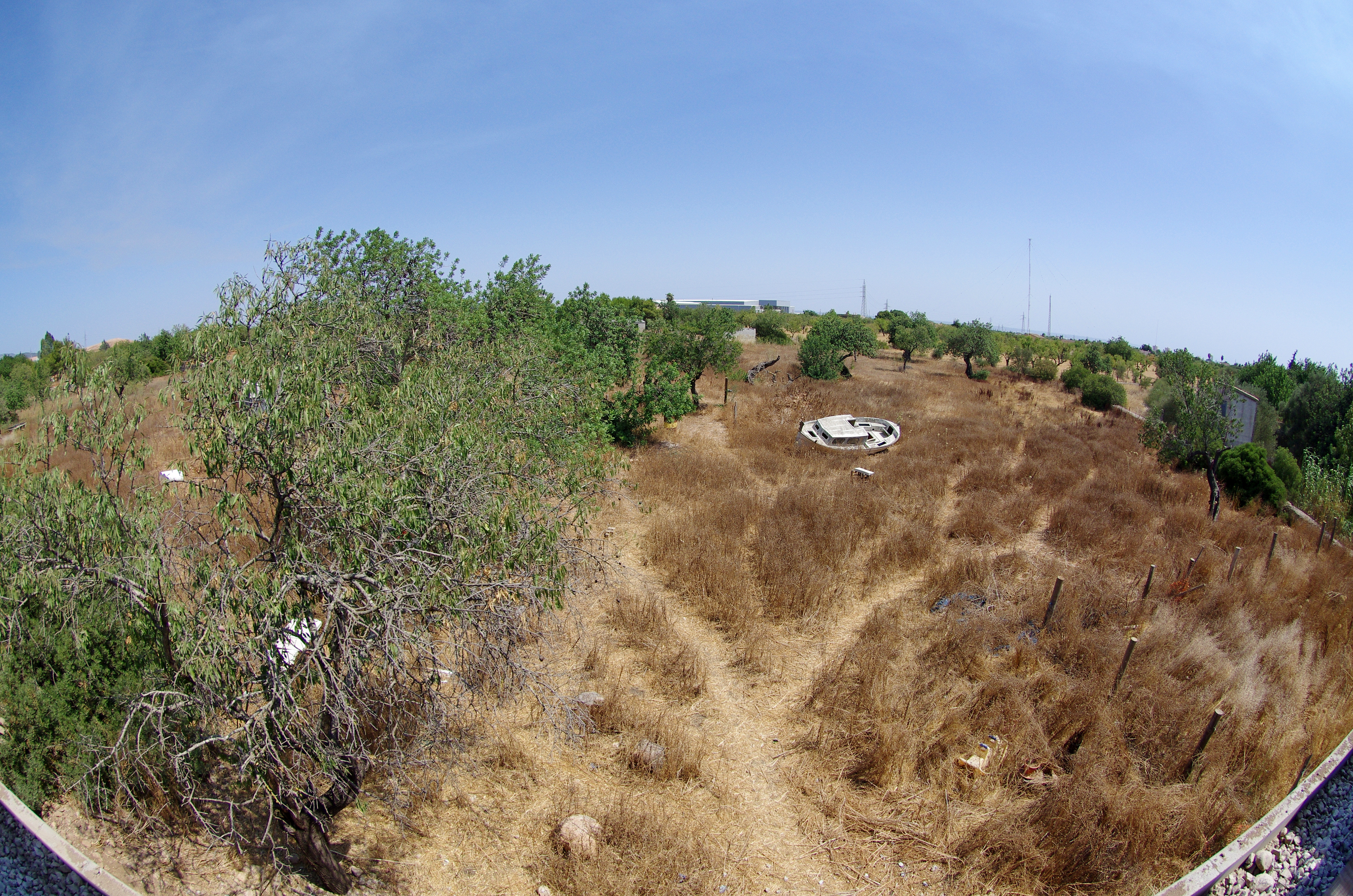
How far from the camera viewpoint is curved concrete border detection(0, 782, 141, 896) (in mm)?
4445

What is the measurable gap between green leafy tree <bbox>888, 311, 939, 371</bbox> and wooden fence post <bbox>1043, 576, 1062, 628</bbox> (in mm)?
29317

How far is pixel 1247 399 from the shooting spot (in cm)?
1939

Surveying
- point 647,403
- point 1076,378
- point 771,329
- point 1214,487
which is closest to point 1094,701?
point 1214,487

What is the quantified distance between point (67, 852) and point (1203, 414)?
18.4 meters

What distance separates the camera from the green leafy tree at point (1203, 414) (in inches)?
538

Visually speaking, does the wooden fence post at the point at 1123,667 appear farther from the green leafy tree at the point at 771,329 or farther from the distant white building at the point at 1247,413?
the green leafy tree at the point at 771,329

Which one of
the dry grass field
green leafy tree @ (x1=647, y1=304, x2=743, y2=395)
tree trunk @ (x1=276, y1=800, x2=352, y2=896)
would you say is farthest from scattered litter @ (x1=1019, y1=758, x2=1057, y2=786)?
green leafy tree @ (x1=647, y1=304, x2=743, y2=395)

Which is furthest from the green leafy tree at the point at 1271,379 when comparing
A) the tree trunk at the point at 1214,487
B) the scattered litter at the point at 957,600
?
the scattered litter at the point at 957,600

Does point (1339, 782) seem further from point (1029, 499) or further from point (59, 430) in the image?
point (59, 430)

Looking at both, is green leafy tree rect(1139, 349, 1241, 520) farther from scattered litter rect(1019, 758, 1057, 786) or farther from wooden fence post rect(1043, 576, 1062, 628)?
scattered litter rect(1019, 758, 1057, 786)

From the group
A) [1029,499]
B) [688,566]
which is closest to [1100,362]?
[1029,499]

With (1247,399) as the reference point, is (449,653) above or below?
below

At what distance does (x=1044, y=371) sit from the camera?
3459 cm

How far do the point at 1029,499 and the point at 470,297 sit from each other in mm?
12804
